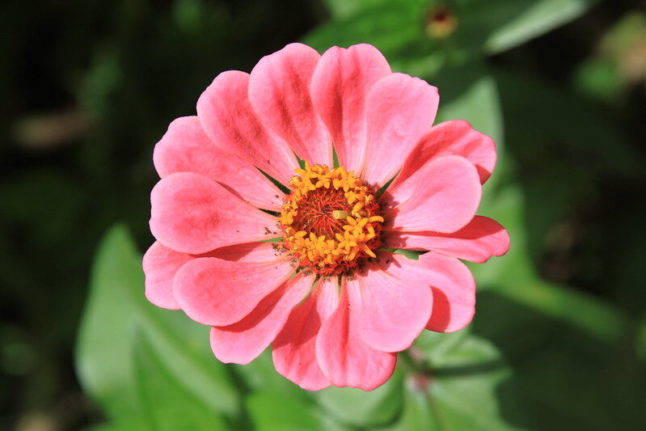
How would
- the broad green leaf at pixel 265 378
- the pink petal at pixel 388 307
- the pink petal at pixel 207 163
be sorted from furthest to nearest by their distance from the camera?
the broad green leaf at pixel 265 378
the pink petal at pixel 207 163
the pink petal at pixel 388 307

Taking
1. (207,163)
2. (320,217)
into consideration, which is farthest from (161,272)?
(320,217)

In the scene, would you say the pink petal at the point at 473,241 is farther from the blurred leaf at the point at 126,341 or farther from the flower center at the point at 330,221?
the blurred leaf at the point at 126,341

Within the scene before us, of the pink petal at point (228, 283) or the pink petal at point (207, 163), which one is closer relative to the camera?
the pink petal at point (228, 283)

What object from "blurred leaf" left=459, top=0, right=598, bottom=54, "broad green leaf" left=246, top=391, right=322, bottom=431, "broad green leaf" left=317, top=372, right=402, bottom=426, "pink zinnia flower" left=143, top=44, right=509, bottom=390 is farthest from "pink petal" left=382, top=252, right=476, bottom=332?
"blurred leaf" left=459, top=0, right=598, bottom=54

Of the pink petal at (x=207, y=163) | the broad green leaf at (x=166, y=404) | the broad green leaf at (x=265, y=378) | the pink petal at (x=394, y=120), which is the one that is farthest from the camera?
the broad green leaf at (x=265, y=378)

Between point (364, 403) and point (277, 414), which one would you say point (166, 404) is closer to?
point (277, 414)

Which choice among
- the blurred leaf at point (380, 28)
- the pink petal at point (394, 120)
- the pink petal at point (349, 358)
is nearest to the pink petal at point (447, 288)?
the pink petal at point (349, 358)

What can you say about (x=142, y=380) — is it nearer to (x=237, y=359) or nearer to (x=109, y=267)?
(x=109, y=267)
